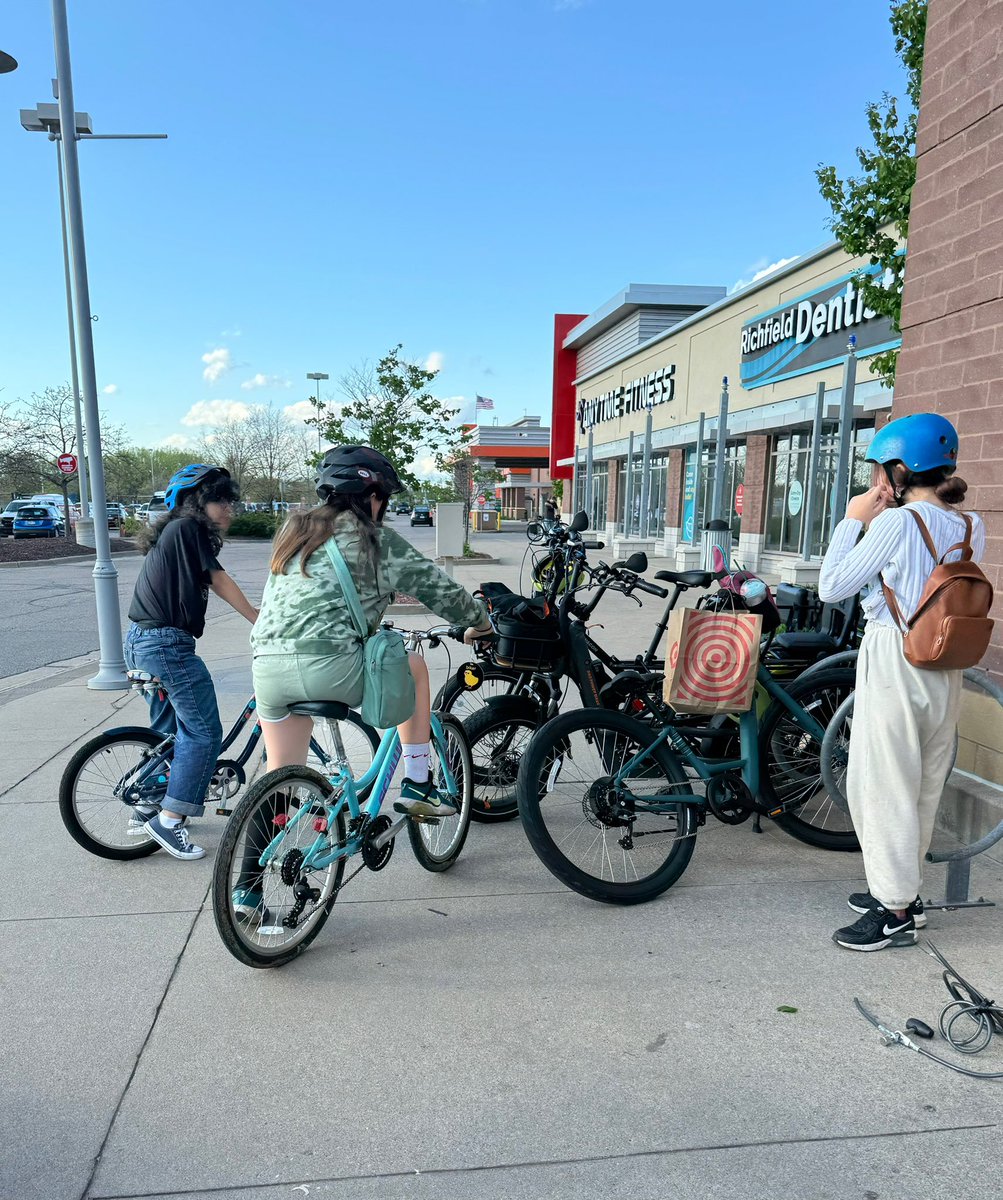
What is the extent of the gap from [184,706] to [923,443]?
3144 millimetres

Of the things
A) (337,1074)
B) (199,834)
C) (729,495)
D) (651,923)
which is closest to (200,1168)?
(337,1074)

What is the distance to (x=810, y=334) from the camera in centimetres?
1686

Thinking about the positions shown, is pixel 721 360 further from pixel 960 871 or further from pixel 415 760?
pixel 415 760

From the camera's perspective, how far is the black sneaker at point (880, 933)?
10.1 feet

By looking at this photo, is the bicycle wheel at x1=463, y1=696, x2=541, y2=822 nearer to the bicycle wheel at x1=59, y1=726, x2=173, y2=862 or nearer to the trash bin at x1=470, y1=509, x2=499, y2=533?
the bicycle wheel at x1=59, y1=726, x2=173, y2=862

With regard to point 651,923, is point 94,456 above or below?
above

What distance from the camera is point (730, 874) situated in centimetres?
373

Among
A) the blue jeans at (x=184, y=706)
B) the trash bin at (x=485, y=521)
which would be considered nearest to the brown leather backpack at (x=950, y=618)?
the blue jeans at (x=184, y=706)

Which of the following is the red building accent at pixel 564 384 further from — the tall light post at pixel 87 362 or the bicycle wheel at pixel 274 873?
the bicycle wheel at pixel 274 873

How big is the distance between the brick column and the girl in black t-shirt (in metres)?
3.46

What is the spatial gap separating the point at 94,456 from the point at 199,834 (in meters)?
4.20

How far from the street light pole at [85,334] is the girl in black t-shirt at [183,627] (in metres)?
3.68

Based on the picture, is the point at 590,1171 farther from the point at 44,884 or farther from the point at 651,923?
the point at 44,884

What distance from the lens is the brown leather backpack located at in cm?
282
